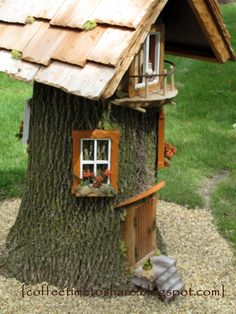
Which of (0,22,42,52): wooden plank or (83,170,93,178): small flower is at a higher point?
(0,22,42,52): wooden plank

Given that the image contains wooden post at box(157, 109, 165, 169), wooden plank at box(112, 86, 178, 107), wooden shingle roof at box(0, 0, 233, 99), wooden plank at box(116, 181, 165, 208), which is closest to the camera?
wooden shingle roof at box(0, 0, 233, 99)

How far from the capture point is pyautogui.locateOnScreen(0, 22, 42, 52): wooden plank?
5.25 m

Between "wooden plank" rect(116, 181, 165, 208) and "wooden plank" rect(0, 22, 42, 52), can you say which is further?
"wooden plank" rect(116, 181, 165, 208)

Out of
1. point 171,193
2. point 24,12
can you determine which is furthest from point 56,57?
point 171,193

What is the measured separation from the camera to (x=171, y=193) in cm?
884

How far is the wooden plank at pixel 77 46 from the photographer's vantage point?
15.6 ft

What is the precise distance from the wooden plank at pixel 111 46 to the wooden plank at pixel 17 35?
0.82 m

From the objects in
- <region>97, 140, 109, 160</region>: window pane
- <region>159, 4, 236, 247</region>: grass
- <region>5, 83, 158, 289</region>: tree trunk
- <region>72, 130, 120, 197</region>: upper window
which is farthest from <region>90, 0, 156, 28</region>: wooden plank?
<region>159, 4, 236, 247</region>: grass

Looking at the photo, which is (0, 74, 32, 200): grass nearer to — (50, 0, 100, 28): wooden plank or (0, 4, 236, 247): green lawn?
(0, 4, 236, 247): green lawn

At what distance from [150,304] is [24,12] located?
3108mm

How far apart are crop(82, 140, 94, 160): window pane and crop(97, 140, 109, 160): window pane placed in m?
0.06

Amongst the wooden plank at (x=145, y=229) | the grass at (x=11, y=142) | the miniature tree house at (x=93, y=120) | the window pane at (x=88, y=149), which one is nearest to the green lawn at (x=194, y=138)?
the grass at (x=11, y=142)

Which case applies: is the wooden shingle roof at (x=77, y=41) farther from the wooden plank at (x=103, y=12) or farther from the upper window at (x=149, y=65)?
the upper window at (x=149, y=65)

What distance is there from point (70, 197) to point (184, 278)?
1649 mm
